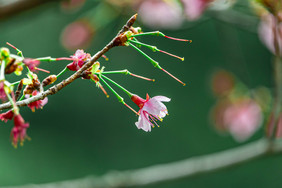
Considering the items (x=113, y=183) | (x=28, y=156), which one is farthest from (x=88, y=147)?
(x=113, y=183)

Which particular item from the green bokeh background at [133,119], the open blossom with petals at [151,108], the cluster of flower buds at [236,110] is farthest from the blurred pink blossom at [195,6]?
the green bokeh background at [133,119]

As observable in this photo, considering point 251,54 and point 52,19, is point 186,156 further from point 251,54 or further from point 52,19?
point 52,19

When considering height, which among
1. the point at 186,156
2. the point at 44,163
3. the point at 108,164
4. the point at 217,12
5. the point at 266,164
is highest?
the point at 217,12

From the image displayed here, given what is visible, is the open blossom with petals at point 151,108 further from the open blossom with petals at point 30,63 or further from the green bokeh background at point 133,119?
the green bokeh background at point 133,119

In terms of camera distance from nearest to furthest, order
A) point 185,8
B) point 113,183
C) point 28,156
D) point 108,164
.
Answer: point 185,8 → point 113,183 → point 28,156 → point 108,164

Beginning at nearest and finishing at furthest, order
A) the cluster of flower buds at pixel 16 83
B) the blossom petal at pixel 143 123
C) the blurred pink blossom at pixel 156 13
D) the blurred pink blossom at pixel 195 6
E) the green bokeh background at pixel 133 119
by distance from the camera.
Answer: the cluster of flower buds at pixel 16 83 < the blossom petal at pixel 143 123 < the blurred pink blossom at pixel 195 6 < the blurred pink blossom at pixel 156 13 < the green bokeh background at pixel 133 119
